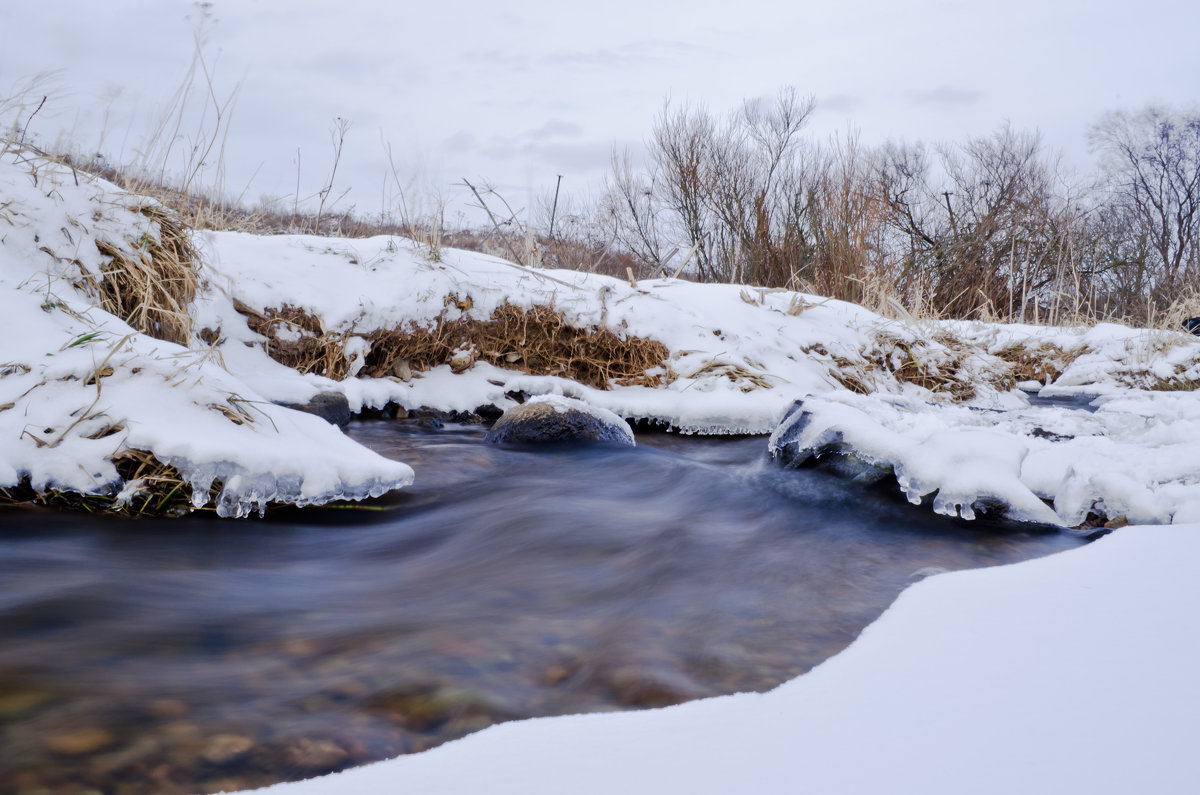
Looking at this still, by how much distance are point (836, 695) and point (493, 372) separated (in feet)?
11.9

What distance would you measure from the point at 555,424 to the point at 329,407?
1.21 metres

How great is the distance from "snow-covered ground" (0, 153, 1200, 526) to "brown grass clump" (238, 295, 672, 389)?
46mm

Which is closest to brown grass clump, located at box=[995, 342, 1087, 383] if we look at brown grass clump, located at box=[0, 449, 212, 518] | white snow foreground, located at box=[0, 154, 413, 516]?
white snow foreground, located at box=[0, 154, 413, 516]

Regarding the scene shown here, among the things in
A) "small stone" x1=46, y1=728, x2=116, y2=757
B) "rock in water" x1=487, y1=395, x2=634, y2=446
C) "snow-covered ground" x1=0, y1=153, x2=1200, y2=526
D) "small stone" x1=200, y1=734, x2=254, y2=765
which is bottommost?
"small stone" x1=200, y1=734, x2=254, y2=765

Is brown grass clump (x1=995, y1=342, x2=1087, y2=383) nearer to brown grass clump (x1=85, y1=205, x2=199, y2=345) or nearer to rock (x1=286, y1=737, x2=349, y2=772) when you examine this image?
brown grass clump (x1=85, y1=205, x2=199, y2=345)

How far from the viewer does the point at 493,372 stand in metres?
4.43

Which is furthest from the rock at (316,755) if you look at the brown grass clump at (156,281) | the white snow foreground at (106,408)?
the brown grass clump at (156,281)

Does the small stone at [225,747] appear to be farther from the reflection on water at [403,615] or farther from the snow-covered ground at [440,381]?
the snow-covered ground at [440,381]

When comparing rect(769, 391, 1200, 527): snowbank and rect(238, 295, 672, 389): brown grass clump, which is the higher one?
rect(238, 295, 672, 389): brown grass clump

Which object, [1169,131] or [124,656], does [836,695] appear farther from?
[1169,131]

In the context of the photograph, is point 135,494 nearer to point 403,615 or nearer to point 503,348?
point 403,615

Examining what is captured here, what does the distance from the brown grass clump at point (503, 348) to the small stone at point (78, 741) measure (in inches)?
130

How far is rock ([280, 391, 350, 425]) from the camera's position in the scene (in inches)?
133

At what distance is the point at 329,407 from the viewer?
11.5ft
